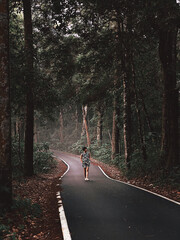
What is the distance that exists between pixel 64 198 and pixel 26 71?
21.9ft

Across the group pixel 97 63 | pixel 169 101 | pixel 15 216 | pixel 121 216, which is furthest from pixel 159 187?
pixel 97 63

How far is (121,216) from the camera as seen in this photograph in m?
6.12

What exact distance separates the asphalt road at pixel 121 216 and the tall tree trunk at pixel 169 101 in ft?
11.3

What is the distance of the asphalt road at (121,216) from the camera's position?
4.88 metres

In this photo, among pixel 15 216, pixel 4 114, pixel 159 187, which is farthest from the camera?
pixel 159 187

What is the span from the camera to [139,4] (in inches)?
386

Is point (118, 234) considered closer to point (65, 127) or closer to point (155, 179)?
point (155, 179)

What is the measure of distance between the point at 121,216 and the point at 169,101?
7.50 metres

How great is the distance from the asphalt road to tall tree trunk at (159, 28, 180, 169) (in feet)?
11.3

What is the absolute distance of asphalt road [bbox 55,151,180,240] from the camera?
→ 4.88 m

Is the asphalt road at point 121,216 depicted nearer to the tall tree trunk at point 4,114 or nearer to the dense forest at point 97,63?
the tall tree trunk at point 4,114

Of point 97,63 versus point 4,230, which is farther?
point 97,63

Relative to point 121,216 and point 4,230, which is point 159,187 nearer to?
point 121,216

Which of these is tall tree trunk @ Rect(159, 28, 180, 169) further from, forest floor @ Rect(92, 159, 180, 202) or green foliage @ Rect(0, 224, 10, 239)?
green foliage @ Rect(0, 224, 10, 239)
